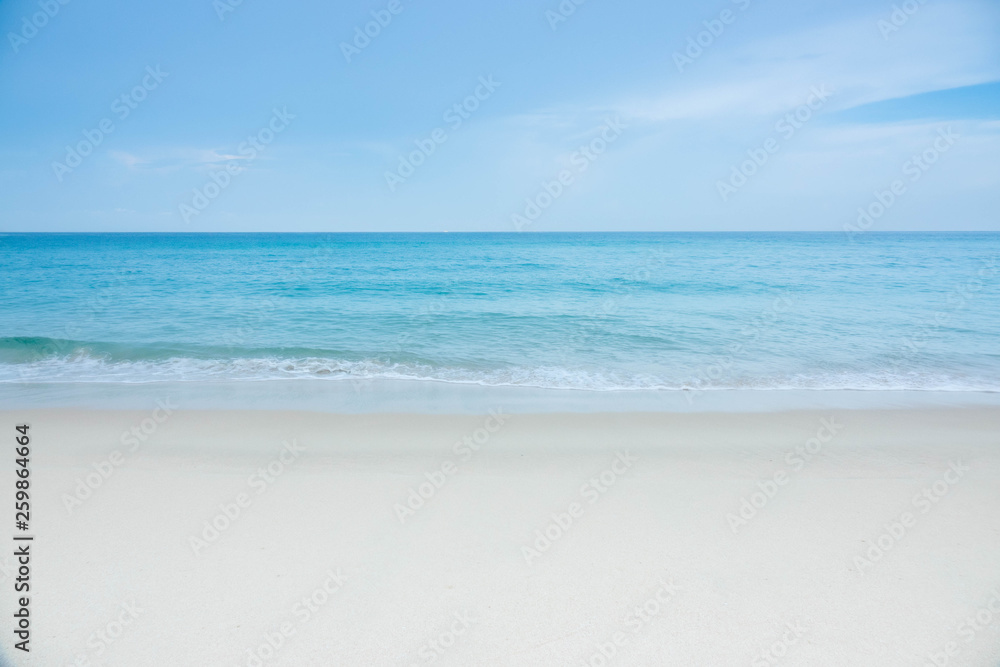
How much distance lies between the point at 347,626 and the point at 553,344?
8.40m

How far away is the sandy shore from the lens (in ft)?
9.27

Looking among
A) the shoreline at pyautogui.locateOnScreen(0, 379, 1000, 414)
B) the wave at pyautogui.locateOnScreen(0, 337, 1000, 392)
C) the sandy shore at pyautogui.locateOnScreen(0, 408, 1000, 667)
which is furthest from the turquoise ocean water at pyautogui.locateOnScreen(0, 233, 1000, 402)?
the sandy shore at pyautogui.locateOnScreen(0, 408, 1000, 667)

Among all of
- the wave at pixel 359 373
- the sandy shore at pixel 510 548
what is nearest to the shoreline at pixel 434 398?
the wave at pixel 359 373

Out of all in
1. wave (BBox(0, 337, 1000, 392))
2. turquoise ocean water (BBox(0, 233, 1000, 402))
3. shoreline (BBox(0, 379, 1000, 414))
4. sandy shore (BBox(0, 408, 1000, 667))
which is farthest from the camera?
turquoise ocean water (BBox(0, 233, 1000, 402))

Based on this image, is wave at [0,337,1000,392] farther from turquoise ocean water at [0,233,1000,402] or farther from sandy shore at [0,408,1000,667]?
sandy shore at [0,408,1000,667]

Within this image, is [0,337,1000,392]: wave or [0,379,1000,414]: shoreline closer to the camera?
[0,379,1000,414]: shoreline

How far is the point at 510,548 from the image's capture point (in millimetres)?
3621

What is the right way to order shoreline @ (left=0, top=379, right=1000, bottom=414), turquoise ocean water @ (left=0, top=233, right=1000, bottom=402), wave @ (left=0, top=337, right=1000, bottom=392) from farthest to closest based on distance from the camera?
turquoise ocean water @ (left=0, top=233, right=1000, bottom=402) → wave @ (left=0, top=337, right=1000, bottom=392) → shoreline @ (left=0, top=379, right=1000, bottom=414)

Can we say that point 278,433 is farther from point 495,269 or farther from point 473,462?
point 495,269

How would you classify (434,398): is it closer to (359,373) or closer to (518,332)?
(359,373)

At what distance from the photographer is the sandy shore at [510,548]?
2.82 metres

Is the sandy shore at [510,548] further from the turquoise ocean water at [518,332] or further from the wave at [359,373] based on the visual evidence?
the turquoise ocean water at [518,332]

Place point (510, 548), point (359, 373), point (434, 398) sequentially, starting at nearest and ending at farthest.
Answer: point (510, 548), point (434, 398), point (359, 373)

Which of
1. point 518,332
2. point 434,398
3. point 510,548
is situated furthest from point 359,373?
point 510,548
